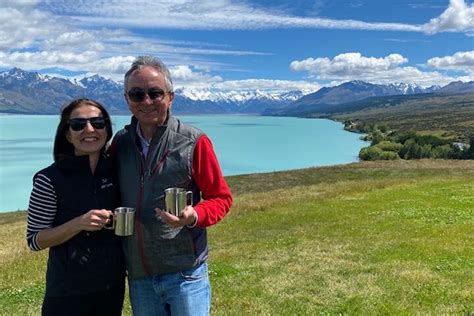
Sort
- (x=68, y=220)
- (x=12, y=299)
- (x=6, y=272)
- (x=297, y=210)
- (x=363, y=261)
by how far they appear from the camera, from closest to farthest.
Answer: (x=68, y=220) < (x=12, y=299) < (x=363, y=261) < (x=6, y=272) < (x=297, y=210)

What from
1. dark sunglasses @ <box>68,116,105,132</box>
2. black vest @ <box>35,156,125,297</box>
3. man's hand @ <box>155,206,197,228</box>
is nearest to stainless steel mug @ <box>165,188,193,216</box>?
man's hand @ <box>155,206,197,228</box>

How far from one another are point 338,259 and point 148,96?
974 centimetres

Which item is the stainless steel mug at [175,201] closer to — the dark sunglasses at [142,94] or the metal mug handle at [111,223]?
the metal mug handle at [111,223]

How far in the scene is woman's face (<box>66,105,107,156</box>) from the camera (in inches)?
165

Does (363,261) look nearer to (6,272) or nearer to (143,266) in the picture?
(143,266)

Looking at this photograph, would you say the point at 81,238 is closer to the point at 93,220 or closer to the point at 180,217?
Result: the point at 93,220

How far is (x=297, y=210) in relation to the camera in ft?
77.0

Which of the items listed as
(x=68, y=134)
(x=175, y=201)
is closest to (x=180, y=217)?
(x=175, y=201)

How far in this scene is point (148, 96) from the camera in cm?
409

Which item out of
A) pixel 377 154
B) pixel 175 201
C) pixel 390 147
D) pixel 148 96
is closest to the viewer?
pixel 175 201

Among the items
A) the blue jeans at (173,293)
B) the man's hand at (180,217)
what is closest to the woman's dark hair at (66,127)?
the man's hand at (180,217)

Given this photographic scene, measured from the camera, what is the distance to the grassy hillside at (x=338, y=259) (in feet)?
30.1

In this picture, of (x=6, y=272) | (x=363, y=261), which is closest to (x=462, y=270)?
(x=363, y=261)

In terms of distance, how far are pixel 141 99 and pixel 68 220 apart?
46.6 inches
